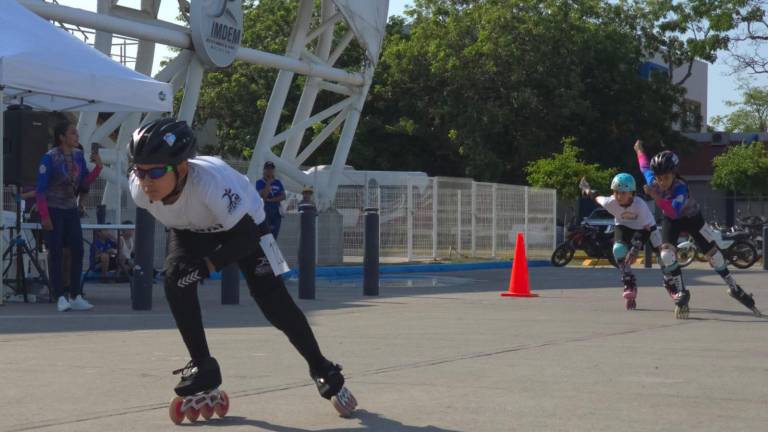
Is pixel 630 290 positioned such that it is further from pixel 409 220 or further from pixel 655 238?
pixel 409 220

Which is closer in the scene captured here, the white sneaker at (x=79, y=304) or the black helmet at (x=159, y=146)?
the black helmet at (x=159, y=146)

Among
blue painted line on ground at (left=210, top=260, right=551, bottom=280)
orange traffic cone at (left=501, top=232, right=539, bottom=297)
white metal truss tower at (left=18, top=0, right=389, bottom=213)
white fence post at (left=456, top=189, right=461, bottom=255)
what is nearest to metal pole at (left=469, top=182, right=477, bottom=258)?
white fence post at (left=456, top=189, right=461, bottom=255)

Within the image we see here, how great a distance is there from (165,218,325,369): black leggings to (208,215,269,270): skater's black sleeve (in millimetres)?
10

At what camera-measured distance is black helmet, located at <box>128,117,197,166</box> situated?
5.66m

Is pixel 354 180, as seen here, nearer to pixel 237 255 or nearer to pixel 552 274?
pixel 552 274

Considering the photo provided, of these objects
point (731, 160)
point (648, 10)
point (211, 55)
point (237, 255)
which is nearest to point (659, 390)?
point (237, 255)

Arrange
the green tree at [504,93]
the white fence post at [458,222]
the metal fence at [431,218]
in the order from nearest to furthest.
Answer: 1. the metal fence at [431,218]
2. the white fence post at [458,222]
3. the green tree at [504,93]

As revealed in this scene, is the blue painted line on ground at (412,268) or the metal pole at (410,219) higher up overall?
the metal pole at (410,219)

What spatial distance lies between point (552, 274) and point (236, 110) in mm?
29190

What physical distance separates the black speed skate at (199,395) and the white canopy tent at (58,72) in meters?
7.18

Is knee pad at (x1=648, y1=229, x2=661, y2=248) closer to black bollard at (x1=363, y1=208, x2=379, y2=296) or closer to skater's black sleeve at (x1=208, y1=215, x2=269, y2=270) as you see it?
black bollard at (x1=363, y1=208, x2=379, y2=296)

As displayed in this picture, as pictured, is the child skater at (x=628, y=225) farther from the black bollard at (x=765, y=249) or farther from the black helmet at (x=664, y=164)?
the black bollard at (x=765, y=249)

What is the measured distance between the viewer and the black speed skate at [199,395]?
19.5ft

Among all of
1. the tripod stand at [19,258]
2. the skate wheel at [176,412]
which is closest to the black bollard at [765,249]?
the tripod stand at [19,258]
